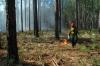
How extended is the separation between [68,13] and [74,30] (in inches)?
2363

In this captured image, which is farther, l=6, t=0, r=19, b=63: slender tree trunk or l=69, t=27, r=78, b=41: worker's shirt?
l=69, t=27, r=78, b=41: worker's shirt

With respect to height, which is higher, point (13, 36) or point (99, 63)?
point (13, 36)

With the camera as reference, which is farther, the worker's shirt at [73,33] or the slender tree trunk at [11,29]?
the worker's shirt at [73,33]

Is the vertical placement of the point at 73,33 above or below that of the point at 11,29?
below

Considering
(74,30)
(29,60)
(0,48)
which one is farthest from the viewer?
(74,30)

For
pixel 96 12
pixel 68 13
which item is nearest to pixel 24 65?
pixel 96 12

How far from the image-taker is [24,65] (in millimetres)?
12141

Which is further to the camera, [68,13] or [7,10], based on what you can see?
[68,13]

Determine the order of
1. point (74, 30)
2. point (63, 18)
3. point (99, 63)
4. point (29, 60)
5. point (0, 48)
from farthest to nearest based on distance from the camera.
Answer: point (63, 18)
point (74, 30)
point (0, 48)
point (29, 60)
point (99, 63)

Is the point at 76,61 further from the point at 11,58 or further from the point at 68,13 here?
the point at 68,13

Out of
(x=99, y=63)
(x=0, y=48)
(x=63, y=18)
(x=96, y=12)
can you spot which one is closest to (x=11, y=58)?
(x=99, y=63)

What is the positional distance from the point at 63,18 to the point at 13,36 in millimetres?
74253

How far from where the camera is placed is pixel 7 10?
40.1 feet

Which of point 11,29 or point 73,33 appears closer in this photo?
point 11,29
